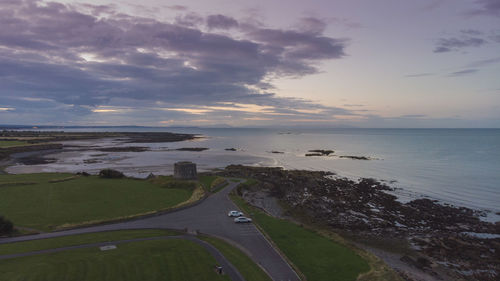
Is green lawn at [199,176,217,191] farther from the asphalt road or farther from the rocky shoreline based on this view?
the asphalt road

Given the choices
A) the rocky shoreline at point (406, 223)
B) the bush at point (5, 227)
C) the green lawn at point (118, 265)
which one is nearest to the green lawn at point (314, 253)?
the rocky shoreline at point (406, 223)

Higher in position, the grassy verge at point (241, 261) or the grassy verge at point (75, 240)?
the grassy verge at point (75, 240)

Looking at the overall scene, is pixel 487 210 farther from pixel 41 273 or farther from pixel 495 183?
pixel 41 273

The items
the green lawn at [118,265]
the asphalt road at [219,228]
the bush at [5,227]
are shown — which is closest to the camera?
the green lawn at [118,265]

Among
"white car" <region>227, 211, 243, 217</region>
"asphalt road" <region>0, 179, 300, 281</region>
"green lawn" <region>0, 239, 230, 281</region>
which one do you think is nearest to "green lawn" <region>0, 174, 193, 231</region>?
"asphalt road" <region>0, 179, 300, 281</region>

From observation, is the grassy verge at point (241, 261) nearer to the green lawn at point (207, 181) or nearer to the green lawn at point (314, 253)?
the green lawn at point (314, 253)

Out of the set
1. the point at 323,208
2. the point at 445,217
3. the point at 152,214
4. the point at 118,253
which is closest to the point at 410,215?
the point at 445,217
